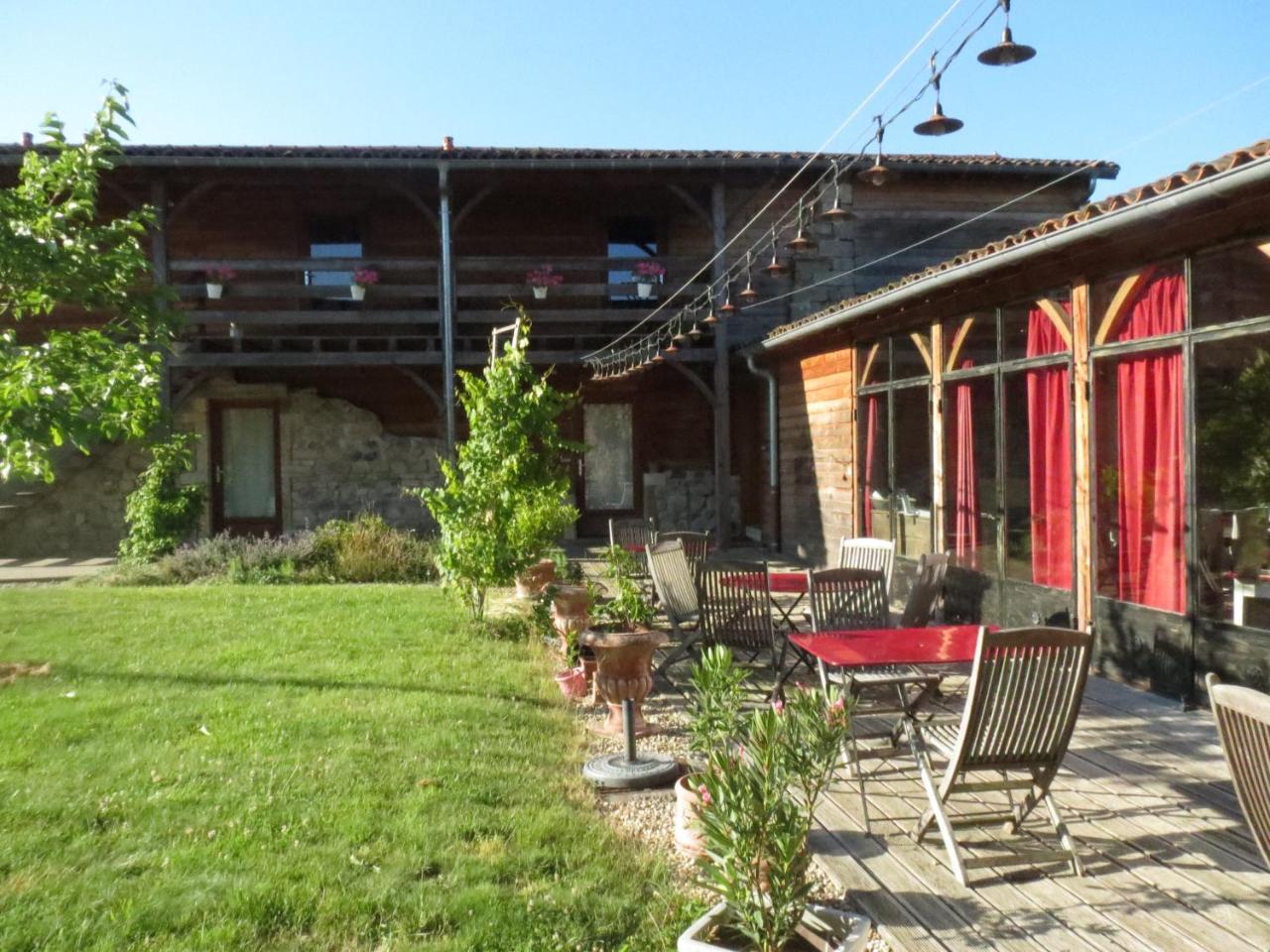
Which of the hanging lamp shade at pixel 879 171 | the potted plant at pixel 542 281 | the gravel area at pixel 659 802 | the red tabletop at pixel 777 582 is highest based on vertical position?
the potted plant at pixel 542 281

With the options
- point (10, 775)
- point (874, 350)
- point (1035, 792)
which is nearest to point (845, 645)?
point (1035, 792)

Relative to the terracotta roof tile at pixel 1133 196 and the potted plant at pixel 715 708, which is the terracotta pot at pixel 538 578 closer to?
the terracotta roof tile at pixel 1133 196

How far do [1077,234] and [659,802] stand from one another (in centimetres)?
400

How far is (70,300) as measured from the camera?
6.49 meters

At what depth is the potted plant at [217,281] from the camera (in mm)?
13297

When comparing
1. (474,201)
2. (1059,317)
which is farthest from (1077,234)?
(474,201)

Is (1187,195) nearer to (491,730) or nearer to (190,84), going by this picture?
(491,730)

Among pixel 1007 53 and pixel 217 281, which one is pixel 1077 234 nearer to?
pixel 1007 53

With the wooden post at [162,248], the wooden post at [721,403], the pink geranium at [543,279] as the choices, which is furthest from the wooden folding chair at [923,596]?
the wooden post at [162,248]

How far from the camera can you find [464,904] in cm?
336

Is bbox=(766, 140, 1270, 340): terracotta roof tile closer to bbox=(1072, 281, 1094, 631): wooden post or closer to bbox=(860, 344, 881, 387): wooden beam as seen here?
bbox=(1072, 281, 1094, 631): wooden post

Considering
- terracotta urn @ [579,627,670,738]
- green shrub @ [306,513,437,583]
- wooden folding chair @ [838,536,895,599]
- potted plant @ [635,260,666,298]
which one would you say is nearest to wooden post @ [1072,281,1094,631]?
wooden folding chair @ [838,536,895,599]

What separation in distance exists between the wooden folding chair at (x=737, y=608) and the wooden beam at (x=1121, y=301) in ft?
8.64

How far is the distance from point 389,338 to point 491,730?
931cm
